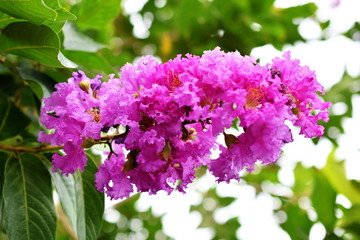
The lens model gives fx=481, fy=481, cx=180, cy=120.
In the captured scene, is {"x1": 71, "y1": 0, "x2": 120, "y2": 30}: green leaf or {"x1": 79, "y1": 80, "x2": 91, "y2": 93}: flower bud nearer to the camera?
{"x1": 79, "y1": 80, "x2": 91, "y2": 93}: flower bud

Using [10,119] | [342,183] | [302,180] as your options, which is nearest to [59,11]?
[10,119]

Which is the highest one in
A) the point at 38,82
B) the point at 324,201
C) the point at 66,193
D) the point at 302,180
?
the point at 38,82

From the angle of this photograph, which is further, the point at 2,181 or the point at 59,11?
the point at 2,181

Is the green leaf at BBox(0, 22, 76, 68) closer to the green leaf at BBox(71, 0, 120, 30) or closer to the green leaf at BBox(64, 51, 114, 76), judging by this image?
the green leaf at BBox(64, 51, 114, 76)

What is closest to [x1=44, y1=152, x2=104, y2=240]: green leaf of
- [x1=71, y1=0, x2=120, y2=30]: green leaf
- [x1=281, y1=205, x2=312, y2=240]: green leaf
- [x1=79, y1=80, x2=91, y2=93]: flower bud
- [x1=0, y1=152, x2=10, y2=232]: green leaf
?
[x1=0, y1=152, x2=10, y2=232]: green leaf

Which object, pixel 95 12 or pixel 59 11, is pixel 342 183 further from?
pixel 59 11

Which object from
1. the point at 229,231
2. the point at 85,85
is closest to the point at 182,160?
the point at 85,85

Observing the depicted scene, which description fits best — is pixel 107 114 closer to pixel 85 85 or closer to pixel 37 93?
pixel 85 85

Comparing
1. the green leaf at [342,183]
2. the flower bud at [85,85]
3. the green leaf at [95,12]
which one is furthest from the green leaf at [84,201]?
the green leaf at [342,183]
